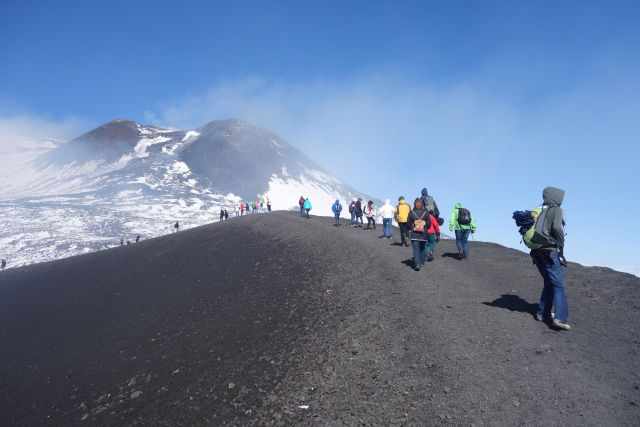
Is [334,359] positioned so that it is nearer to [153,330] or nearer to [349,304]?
[349,304]

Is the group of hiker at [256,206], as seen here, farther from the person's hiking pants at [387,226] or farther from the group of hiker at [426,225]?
the group of hiker at [426,225]

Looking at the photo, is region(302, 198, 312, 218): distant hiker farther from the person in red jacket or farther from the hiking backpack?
the hiking backpack

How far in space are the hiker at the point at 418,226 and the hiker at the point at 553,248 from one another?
4.96 meters

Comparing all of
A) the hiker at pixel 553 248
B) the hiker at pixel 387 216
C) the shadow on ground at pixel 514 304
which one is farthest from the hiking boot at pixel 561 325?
the hiker at pixel 387 216

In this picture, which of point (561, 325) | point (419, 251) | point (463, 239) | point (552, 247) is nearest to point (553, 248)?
point (552, 247)

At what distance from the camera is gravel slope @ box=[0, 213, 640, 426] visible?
5.92m

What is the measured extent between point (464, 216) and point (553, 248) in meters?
7.80

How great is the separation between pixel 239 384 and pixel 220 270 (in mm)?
12100

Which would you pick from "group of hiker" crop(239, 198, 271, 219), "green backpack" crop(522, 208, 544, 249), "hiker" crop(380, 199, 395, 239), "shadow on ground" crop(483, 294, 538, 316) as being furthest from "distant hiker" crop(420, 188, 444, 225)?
"group of hiker" crop(239, 198, 271, 219)

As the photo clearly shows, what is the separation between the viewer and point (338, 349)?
25.3ft

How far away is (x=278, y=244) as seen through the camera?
21.1m

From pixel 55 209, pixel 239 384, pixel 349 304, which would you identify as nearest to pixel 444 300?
pixel 349 304

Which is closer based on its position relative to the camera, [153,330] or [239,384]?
[239,384]

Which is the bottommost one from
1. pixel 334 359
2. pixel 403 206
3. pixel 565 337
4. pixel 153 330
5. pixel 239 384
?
pixel 153 330
